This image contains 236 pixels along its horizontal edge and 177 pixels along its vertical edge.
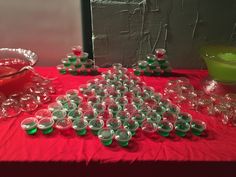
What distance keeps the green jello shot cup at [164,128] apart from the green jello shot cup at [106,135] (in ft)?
0.47

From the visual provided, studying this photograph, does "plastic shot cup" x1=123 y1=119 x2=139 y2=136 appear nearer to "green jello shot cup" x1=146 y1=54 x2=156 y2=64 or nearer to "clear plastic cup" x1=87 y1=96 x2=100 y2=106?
"clear plastic cup" x1=87 y1=96 x2=100 y2=106

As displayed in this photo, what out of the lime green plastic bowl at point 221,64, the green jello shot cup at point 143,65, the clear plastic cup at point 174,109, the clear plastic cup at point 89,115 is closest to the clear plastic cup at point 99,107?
the clear plastic cup at point 89,115

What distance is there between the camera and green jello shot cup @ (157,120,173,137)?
83cm

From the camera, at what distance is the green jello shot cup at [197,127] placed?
33.3 inches

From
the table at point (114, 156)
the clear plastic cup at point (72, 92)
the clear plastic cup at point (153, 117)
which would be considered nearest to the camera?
the table at point (114, 156)

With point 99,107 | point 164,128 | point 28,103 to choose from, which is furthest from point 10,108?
point 164,128

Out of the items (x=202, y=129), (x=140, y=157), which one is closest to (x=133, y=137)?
(x=140, y=157)

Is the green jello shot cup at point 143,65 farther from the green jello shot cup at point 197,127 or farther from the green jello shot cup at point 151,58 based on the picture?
the green jello shot cup at point 197,127

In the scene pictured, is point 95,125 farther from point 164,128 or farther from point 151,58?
point 151,58

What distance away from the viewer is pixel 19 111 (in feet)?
3.06

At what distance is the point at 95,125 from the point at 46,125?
148 mm

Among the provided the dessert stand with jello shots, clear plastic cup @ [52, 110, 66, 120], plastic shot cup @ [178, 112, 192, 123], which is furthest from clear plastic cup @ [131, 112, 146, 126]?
the dessert stand with jello shots

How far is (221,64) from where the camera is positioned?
100cm

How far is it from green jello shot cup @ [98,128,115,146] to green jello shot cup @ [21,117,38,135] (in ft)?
0.65
